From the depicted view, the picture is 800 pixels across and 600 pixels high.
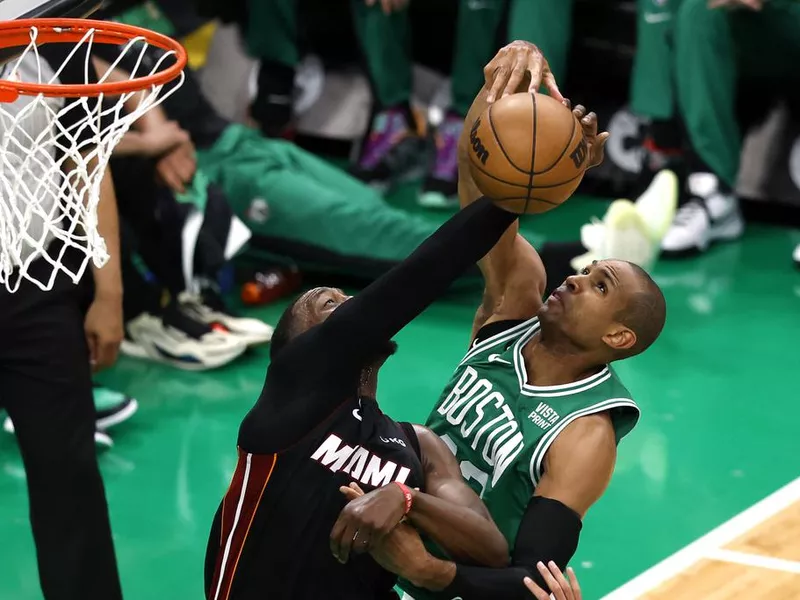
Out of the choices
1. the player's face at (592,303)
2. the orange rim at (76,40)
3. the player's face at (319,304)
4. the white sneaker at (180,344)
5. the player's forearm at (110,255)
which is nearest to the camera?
the player's face at (319,304)

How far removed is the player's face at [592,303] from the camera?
2.99m

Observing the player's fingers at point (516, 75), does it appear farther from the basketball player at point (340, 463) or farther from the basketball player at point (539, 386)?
the basketball player at point (340, 463)

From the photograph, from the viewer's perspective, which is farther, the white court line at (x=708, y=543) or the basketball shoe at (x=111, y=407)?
the basketball shoe at (x=111, y=407)

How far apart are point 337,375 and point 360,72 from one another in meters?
6.33

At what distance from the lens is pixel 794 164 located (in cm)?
724

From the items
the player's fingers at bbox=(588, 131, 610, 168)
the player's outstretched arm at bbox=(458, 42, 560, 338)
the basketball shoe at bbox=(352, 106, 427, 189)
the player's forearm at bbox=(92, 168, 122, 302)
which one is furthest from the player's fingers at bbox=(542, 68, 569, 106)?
the basketball shoe at bbox=(352, 106, 427, 189)

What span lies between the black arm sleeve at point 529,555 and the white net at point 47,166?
3.75 ft

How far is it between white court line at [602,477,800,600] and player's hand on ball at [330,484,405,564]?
1794mm

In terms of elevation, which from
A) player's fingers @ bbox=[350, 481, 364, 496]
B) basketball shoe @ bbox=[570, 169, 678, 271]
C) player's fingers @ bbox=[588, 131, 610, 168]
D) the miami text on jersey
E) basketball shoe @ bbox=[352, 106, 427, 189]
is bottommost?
basketball shoe @ bbox=[352, 106, 427, 189]

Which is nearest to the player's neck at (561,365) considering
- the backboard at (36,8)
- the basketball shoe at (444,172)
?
the backboard at (36,8)

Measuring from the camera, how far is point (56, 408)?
10.8 ft

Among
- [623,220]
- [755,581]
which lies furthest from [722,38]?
[755,581]

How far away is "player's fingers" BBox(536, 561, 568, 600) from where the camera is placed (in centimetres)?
253

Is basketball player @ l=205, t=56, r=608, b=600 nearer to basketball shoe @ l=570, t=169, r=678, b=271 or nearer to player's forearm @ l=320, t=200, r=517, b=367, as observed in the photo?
player's forearm @ l=320, t=200, r=517, b=367
